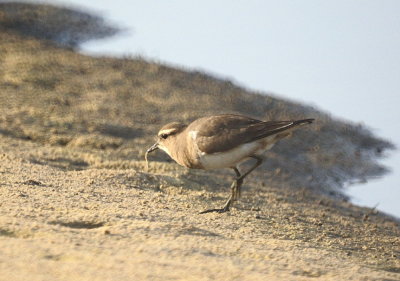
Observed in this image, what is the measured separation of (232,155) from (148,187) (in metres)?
1.86

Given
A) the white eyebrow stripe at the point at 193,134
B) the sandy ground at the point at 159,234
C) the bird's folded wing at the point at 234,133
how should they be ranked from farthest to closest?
the white eyebrow stripe at the point at 193,134, the bird's folded wing at the point at 234,133, the sandy ground at the point at 159,234

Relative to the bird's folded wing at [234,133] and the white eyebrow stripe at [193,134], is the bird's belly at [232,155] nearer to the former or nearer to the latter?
the bird's folded wing at [234,133]

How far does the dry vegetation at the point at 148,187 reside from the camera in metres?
5.57

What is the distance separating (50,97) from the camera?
1587 centimetres

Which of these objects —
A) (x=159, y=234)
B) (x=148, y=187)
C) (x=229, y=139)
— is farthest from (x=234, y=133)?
(x=159, y=234)

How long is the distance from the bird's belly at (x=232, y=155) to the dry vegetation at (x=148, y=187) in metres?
0.68

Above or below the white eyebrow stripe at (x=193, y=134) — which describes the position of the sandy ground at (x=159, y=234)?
below

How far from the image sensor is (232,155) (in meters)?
8.52

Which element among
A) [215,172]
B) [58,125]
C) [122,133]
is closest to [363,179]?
[215,172]

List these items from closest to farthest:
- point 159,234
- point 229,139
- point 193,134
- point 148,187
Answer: point 159,234 < point 229,139 < point 193,134 < point 148,187

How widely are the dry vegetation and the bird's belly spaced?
0.68 metres

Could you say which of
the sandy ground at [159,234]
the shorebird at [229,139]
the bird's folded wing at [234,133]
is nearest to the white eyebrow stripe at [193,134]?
the shorebird at [229,139]

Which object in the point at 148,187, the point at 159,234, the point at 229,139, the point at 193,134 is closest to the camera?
the point at 159,234

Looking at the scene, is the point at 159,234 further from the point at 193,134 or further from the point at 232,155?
the point at 193,134
